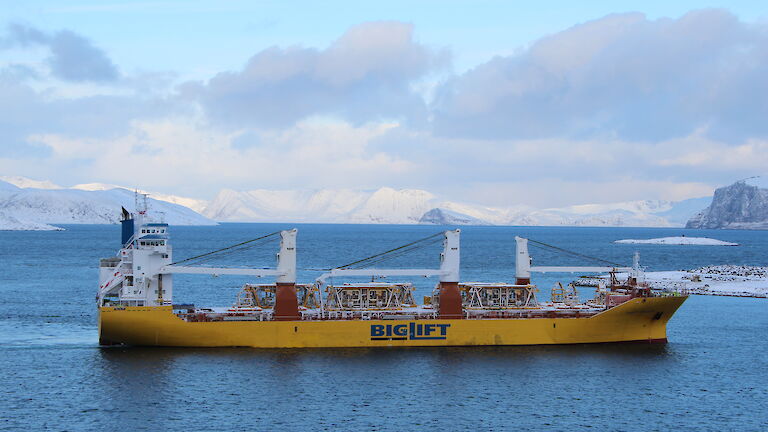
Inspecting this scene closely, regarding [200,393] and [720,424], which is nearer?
[720,424]

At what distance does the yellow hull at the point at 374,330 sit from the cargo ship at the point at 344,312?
7 centimetres

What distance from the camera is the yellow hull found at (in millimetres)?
52719

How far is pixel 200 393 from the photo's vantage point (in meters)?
42.8

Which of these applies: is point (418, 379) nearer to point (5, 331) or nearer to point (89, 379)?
point (89, 379)

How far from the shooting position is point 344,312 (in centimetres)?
5600

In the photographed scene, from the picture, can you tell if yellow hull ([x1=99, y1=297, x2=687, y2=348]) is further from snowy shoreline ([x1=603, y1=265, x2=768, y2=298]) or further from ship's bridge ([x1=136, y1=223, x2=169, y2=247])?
snowy shoreline ([x1=603, y1=265, x2=768, y2=298])

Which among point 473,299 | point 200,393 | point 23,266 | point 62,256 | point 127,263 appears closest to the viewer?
point 200,393

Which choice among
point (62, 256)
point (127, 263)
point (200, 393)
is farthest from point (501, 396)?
point (62, 256)

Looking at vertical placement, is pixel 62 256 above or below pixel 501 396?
above

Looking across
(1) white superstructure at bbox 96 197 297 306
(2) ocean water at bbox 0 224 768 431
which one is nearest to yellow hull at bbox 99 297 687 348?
(2) ocean water at bbox 0 224 768 431

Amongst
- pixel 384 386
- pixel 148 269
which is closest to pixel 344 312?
pixel 384 386

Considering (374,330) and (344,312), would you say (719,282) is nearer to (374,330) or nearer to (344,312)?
(374,330)

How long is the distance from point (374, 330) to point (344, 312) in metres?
2.92

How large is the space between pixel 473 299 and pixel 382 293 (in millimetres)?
6646
